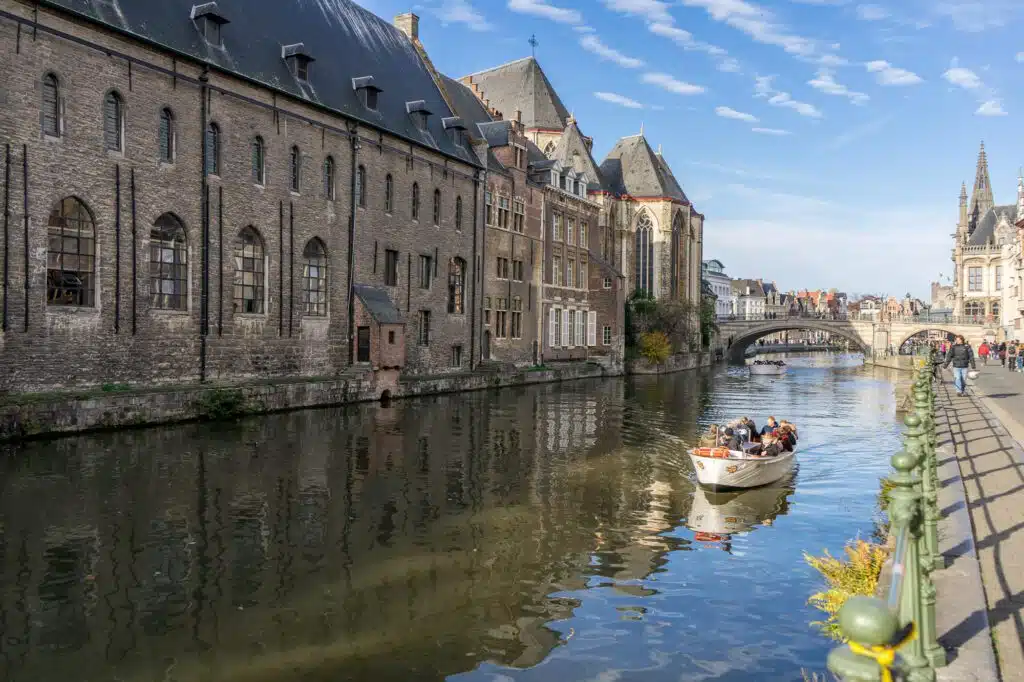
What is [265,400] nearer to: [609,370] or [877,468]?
[877,468]

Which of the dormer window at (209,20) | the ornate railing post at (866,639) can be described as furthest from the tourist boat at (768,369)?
the ornate railing post at (866,639)

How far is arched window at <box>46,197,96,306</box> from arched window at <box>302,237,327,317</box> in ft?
27.6

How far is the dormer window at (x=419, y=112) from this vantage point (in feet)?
117

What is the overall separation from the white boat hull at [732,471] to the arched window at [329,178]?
20026 millimetres

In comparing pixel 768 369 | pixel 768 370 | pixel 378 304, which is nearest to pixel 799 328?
pixel 768 369

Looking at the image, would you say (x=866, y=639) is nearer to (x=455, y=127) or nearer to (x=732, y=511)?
(x=732, y=511)

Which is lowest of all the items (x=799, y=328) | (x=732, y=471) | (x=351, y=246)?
(x=732, y=471)

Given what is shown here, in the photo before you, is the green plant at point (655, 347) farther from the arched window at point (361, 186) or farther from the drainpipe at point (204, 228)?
the drainpipe at point (204, 228)

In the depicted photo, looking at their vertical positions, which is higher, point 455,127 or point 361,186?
point 455,127

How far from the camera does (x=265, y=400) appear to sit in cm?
2439

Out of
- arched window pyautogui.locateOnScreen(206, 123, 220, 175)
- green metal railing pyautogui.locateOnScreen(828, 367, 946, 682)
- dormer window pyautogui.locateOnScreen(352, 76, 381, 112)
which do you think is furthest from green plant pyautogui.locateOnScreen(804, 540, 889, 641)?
dormer window pyautogui.locateOnScreen(352, 76, 381, 112)

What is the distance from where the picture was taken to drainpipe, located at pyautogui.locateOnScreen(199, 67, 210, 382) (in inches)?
981

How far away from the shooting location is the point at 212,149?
25.5 metres

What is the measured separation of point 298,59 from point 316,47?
2.86 metres
